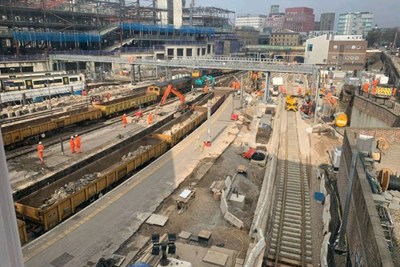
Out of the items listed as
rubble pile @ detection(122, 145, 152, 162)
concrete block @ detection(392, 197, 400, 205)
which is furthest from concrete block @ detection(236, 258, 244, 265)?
rubble pile @ detection(122, 145, 152, 162)

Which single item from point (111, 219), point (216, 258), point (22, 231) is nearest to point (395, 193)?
point (216, 258)

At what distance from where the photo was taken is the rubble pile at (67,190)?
14.1m

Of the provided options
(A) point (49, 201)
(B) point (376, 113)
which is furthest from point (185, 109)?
(A) point (49, 201)

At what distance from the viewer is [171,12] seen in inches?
3898

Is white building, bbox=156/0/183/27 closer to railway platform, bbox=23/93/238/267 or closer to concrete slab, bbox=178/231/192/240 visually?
railway platform, bbox=23/93/238/267

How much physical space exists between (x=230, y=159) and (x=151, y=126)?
352 inches

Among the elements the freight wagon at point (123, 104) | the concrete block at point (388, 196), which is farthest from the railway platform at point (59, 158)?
the concrete block at point (388, 196)

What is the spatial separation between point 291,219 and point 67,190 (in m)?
10.6

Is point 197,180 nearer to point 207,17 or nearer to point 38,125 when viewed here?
point 38,125

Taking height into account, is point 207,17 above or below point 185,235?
above

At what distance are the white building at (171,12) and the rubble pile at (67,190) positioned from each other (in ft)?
291

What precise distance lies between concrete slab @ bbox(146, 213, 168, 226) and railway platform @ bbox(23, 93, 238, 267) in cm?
30

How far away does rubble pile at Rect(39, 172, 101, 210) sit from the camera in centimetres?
1413

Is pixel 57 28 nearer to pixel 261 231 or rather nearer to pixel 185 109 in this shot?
pixel 185 109
